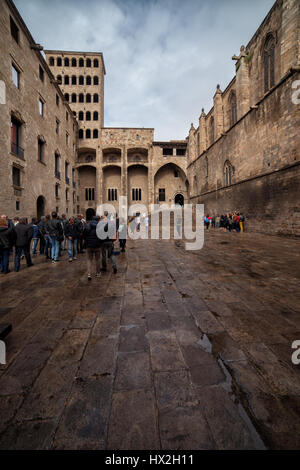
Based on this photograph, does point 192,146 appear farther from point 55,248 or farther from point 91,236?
point 91,236

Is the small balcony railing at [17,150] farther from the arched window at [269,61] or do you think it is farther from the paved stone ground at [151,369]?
the arched window at [269,61]

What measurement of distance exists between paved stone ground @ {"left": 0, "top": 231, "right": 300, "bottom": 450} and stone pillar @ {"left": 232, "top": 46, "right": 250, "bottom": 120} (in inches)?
663

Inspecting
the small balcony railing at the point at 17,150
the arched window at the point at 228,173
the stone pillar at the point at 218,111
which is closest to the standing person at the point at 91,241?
the small balcony railing at the point at 17,150

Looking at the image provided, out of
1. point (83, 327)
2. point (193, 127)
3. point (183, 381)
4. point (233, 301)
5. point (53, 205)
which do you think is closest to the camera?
point (183, 381)

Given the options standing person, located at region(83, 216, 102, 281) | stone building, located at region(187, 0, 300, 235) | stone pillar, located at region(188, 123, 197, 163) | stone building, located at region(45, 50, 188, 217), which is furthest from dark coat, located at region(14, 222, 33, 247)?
stone pillar, located at region(188, 123, 197, 163)

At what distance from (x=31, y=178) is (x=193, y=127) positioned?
23537 mm

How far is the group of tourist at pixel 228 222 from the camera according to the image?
50.5 feet

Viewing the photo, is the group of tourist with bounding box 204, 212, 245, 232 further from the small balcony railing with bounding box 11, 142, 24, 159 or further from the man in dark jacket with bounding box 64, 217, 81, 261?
the small balcony railing with bounding box 11, 142, 24, 159

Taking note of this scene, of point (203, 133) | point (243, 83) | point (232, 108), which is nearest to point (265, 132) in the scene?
point (243, 83)

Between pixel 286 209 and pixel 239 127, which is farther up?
pixel 239 127

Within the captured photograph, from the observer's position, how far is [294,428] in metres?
1.32
